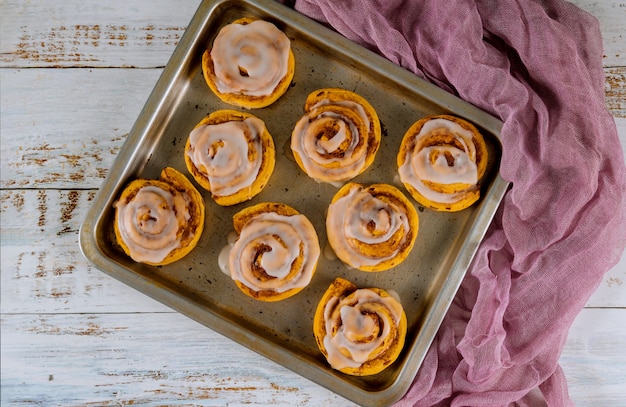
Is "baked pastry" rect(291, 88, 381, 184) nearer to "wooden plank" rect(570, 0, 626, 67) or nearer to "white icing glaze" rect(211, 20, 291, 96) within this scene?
"white icing glaze" rect(211, 20, 291, 96)

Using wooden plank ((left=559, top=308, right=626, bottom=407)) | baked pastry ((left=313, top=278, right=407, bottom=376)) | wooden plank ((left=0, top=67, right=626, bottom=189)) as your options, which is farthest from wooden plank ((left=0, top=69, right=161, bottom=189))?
wooden plank ((left=559, top=308, right=626, bottom=407))

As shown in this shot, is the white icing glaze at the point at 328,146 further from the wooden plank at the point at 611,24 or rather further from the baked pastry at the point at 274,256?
the wooden plank at the point at 611,24

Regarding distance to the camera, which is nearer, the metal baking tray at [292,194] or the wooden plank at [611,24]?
the metal baking tray at [292,194]

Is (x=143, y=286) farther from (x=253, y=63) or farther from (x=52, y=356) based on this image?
(x=253, y=63)

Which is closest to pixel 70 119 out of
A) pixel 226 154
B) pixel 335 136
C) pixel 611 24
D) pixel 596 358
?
pixel 226 154

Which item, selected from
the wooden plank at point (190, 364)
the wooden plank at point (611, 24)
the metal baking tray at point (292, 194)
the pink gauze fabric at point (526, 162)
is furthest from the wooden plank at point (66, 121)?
the wooden plank at point (611, 24)
